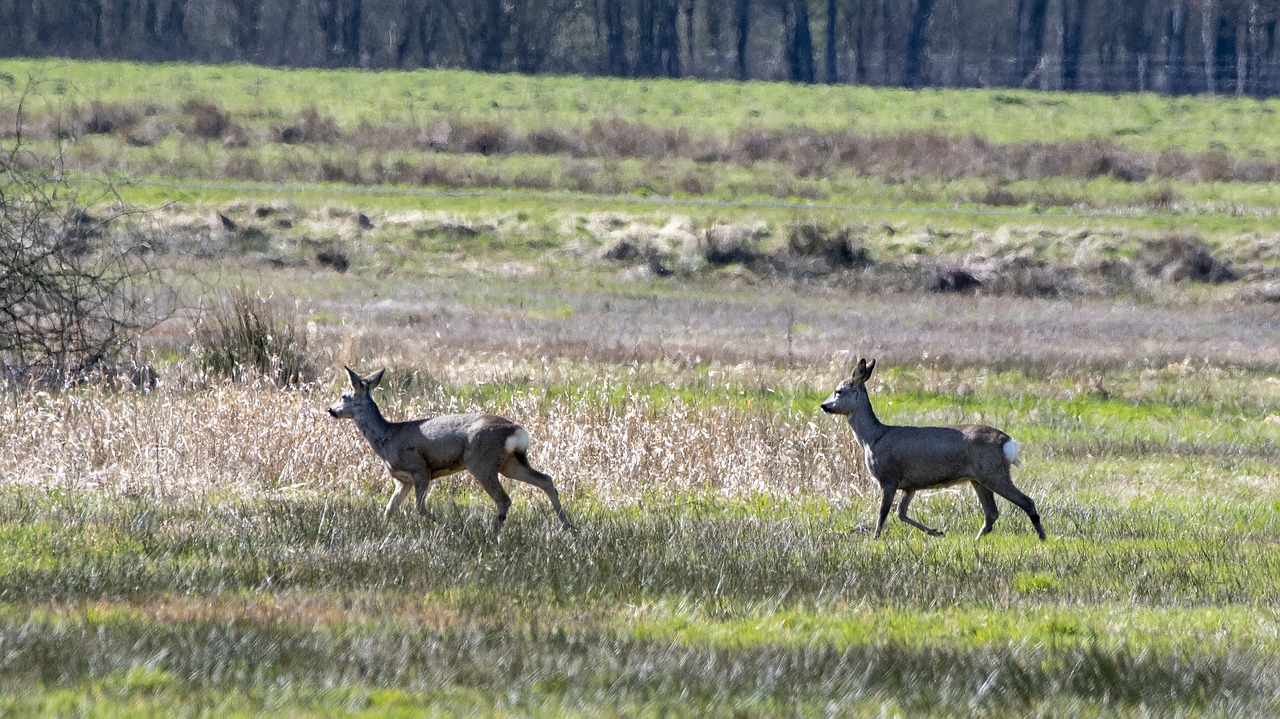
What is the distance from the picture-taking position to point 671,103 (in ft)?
222

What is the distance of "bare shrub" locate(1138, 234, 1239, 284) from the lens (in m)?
41.3

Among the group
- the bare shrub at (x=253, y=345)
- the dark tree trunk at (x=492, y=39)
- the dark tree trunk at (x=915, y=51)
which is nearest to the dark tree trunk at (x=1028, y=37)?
the dark tree trunk at (x=915, y=51)

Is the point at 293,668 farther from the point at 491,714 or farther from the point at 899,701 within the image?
the point at 899,701

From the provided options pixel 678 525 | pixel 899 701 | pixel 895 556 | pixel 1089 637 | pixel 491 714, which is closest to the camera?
pixel 491 714

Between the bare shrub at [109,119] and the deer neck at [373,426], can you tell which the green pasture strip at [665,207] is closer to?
the bare shrub at [109,119]

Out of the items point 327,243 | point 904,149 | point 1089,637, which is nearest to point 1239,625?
point 1089,637

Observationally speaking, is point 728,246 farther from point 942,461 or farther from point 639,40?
point 639,40

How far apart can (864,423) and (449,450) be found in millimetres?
3352

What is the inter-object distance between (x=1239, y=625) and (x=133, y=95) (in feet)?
187

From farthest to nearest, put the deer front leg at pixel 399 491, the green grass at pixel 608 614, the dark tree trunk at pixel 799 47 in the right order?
the dark tree trunk at pixel 799 47 < the deer front leg at pixel 399 491 < the green grass at pixel 608 614

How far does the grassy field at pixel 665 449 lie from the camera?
7906mm

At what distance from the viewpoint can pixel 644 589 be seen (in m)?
10.0

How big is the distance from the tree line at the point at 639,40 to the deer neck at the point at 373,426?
6626cm

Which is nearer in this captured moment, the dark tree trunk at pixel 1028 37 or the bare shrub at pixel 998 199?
the bare shrub at pixel 998 199
